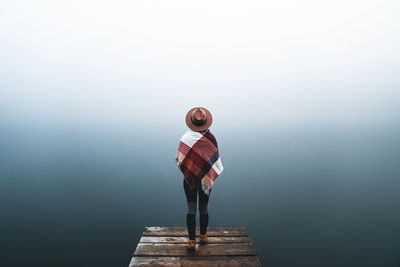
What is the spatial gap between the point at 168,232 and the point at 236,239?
2.08ft

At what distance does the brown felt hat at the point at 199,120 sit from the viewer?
4.80ft

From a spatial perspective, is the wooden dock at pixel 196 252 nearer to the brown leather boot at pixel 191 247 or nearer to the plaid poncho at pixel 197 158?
the brown leather boot at pixel 191 247

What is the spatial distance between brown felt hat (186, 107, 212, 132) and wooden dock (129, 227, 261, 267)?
0.98 metres

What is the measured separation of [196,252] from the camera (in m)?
1.59

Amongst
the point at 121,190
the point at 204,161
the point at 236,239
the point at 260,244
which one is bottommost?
the point at 260,244

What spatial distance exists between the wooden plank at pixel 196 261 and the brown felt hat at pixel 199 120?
3.22 ft

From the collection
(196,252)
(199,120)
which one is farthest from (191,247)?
(199,120)

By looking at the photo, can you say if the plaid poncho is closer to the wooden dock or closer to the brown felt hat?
the brown felt hat

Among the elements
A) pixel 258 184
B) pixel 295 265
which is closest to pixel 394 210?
pixel 295 265

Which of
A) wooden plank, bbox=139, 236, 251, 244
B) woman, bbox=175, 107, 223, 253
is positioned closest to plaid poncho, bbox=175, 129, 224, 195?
woman, bbox=175, 107, 223, 253

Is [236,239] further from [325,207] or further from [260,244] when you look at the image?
[325,207]

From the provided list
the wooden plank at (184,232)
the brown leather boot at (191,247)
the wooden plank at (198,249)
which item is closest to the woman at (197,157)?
the brown leather boot at (191,247)

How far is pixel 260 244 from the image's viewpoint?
341cm

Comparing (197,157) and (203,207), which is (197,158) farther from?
(203,207)
